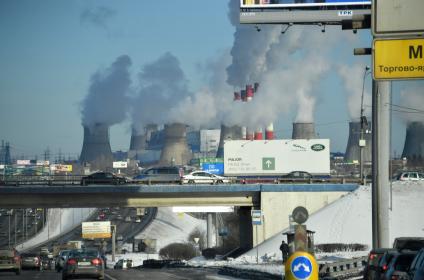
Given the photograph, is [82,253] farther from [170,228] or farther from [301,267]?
[170,228]

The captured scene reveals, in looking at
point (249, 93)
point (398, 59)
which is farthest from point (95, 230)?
point (398, 59)

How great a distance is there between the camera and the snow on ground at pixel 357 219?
64812 millimetres

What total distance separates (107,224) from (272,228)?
62327mm

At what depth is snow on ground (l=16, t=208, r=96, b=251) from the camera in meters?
144

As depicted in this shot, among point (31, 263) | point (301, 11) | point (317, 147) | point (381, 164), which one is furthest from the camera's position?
point (317, 147)

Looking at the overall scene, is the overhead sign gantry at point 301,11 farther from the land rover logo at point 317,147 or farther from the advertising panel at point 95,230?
the advertising panel at point 95,230

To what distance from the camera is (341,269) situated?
39906 mm

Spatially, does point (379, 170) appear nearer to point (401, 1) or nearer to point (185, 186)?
point (401, 1)

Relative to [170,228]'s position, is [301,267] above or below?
above

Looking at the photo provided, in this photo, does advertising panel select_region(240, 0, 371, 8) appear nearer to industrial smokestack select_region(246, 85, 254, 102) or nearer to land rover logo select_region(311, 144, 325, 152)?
land rover logo select_region(311, 144, 325, 152)

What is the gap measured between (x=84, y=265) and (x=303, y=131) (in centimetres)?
14498

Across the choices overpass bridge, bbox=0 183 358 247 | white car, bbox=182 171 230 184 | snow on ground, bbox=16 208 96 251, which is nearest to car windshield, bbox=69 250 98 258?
overpass bridge, bbox=0 183 358 247

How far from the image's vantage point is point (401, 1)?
16891mm

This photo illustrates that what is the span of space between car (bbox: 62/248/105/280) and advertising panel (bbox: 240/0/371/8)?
1577 cm
